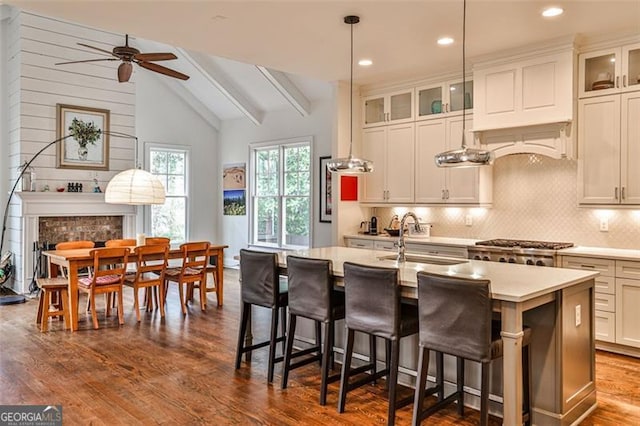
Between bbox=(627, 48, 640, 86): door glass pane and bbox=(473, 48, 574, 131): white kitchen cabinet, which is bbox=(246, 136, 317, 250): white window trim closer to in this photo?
bbox=(473, 48, 574, 131): white kitchen cabinet

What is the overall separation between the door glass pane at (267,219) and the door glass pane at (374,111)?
9.55 ft

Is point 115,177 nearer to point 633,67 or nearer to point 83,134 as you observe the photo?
point 83,134

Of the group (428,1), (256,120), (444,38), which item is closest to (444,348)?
(428,1)

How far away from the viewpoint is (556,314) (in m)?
2.91

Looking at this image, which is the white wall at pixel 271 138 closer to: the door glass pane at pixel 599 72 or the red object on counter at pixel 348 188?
the red object on counter at pixel 348 188

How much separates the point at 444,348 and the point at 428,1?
8.69 ft

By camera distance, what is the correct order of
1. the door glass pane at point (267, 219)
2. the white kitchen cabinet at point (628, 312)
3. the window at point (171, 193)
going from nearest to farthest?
the white kitchen cabinet at point (628, 312), the door glass pane at point (267, 219), the window at point (171, 193)

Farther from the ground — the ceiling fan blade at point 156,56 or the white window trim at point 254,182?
the ceiling fan blade at point 156,56

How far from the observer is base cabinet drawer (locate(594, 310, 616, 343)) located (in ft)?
14.6

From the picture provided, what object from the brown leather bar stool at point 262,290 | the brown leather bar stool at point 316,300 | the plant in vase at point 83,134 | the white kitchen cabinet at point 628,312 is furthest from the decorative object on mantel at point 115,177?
the white kitchen cabinet at point 628,312

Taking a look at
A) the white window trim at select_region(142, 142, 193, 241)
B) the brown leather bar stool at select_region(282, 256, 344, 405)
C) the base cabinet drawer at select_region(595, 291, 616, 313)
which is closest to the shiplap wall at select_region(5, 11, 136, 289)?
the white window trim at select_region(142, 142, 193, 241)

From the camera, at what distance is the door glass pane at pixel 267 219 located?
359 inches

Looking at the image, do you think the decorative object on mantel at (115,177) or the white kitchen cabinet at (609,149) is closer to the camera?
the white kitchen cabinet at (609,149)

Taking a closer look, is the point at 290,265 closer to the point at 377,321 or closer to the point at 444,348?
the point at 377,321
